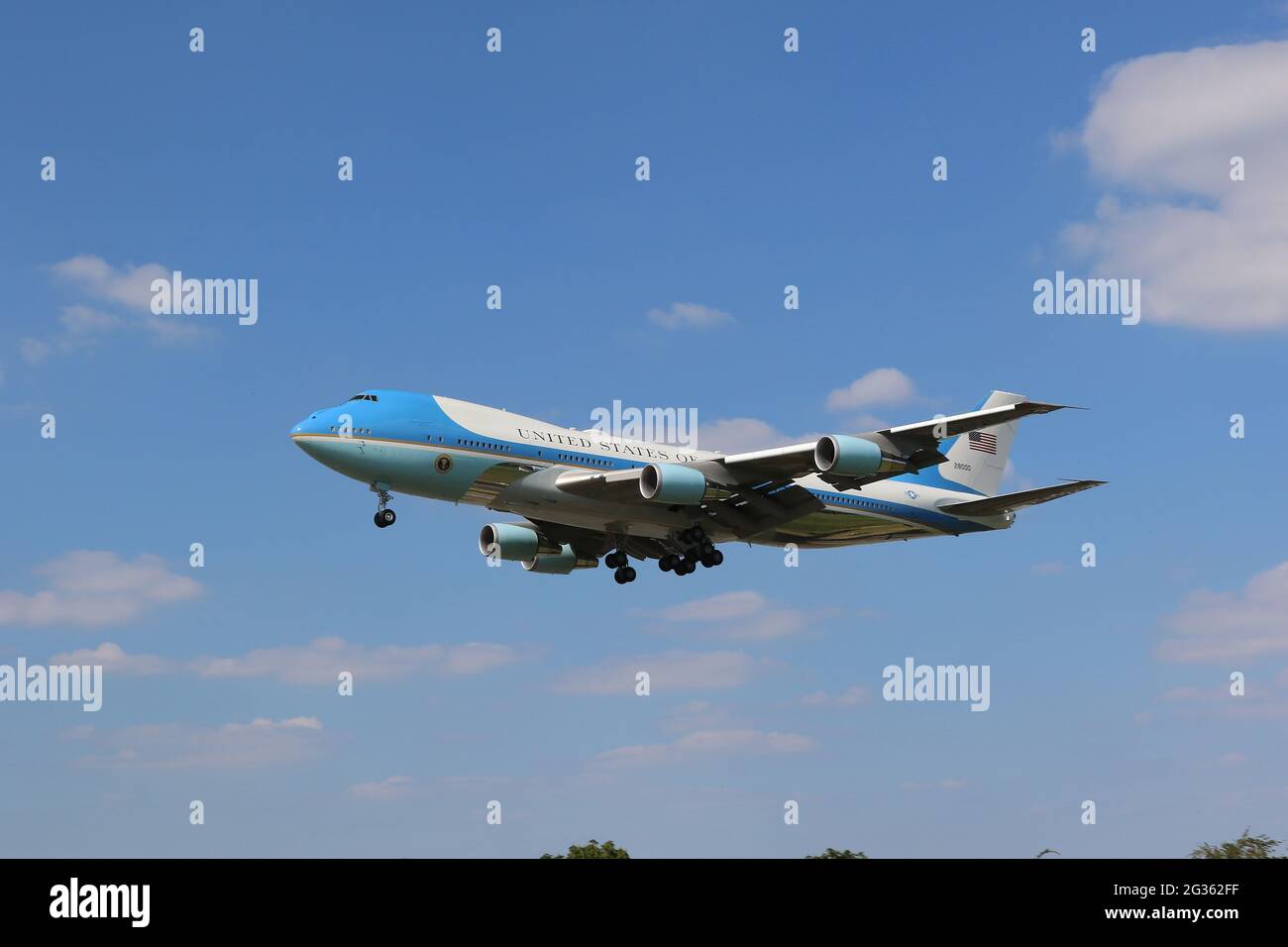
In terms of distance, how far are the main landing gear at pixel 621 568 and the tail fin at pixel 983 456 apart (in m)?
15.2

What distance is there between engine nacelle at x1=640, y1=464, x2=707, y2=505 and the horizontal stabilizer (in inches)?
556

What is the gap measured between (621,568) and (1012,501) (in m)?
16.1

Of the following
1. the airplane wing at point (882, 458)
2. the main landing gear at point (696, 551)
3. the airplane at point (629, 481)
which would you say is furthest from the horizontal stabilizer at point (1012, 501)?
the main landing gear at point (696, 551)

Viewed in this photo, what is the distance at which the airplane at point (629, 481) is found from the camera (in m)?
44.1

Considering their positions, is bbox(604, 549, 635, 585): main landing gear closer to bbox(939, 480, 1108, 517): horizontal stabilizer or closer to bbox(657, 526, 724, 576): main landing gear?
bbox(657, 526, 724, 576): main landing gear

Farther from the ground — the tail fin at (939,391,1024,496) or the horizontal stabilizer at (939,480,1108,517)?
the tail fin at (939,391,1024,496)

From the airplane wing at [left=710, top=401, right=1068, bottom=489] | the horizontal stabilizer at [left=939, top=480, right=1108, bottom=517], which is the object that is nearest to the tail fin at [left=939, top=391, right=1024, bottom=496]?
the horizontal stabilizer at [left=939, top=480, right=1108, bottom=517]

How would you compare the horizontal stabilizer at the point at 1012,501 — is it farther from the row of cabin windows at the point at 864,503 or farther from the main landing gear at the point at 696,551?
the main landing gear at the point at 696,551

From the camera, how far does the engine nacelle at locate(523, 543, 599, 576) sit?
5491 centimetres
